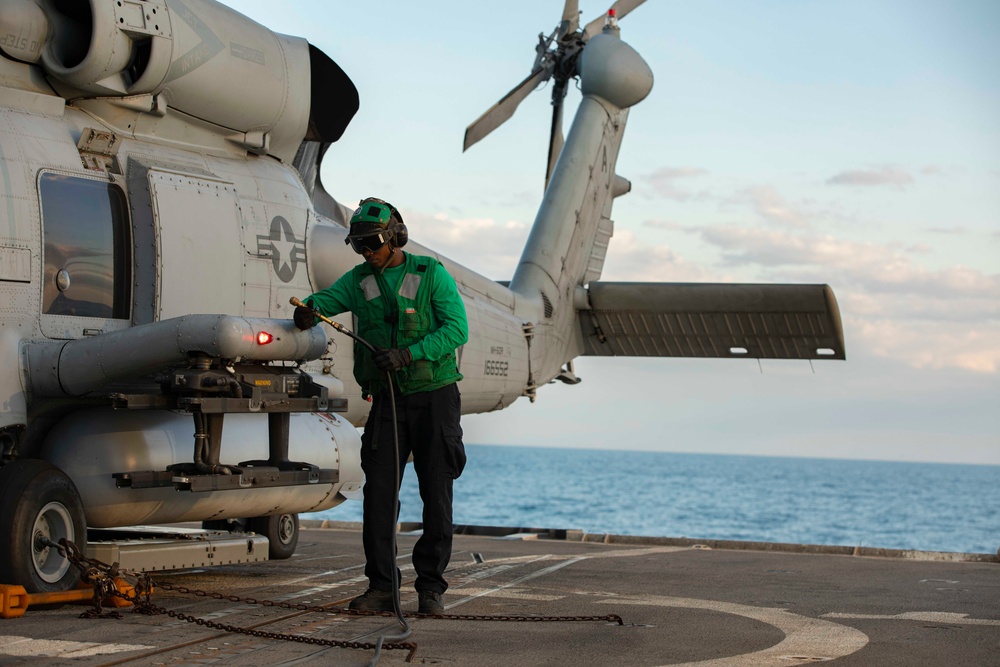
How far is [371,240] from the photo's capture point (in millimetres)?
5559

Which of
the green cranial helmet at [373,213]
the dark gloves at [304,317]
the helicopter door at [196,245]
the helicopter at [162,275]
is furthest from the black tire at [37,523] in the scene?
the green cranial helmet at [373,213]

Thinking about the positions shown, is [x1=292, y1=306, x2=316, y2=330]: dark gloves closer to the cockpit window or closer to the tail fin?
the cockpit window

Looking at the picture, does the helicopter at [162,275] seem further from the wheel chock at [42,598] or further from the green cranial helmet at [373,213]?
the green cranial helmet at [373,213]

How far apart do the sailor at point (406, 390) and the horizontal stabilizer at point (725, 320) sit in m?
6.31

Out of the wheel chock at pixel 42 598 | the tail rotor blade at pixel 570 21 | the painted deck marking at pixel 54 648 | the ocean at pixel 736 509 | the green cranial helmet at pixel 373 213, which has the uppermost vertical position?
the tail rotor blade at pixel 570 21

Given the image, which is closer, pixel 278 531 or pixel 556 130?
pixel 278 531

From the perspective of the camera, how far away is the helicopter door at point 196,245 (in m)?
6.42

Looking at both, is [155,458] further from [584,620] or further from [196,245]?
[584,620]

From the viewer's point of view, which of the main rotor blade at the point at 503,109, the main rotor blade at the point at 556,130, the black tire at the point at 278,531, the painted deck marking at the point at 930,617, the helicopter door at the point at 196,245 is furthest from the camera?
the main rotor blade at the point at 556,130

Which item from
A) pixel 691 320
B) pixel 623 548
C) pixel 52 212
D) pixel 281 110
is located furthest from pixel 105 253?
pixel 691 320

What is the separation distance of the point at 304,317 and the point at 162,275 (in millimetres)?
1155

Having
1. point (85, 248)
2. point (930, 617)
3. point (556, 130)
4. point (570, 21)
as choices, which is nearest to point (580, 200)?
point (556, 130)

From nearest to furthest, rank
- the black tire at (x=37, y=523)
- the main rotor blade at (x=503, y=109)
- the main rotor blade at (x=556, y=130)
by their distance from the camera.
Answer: the black tire at (x=37, y=523) → the main rotor blade at (x=503, y=109) → the main rotor blade at (x=556, y=130)

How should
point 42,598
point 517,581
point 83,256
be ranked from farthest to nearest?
point 517,581 < point 83,256 < point 42,598
